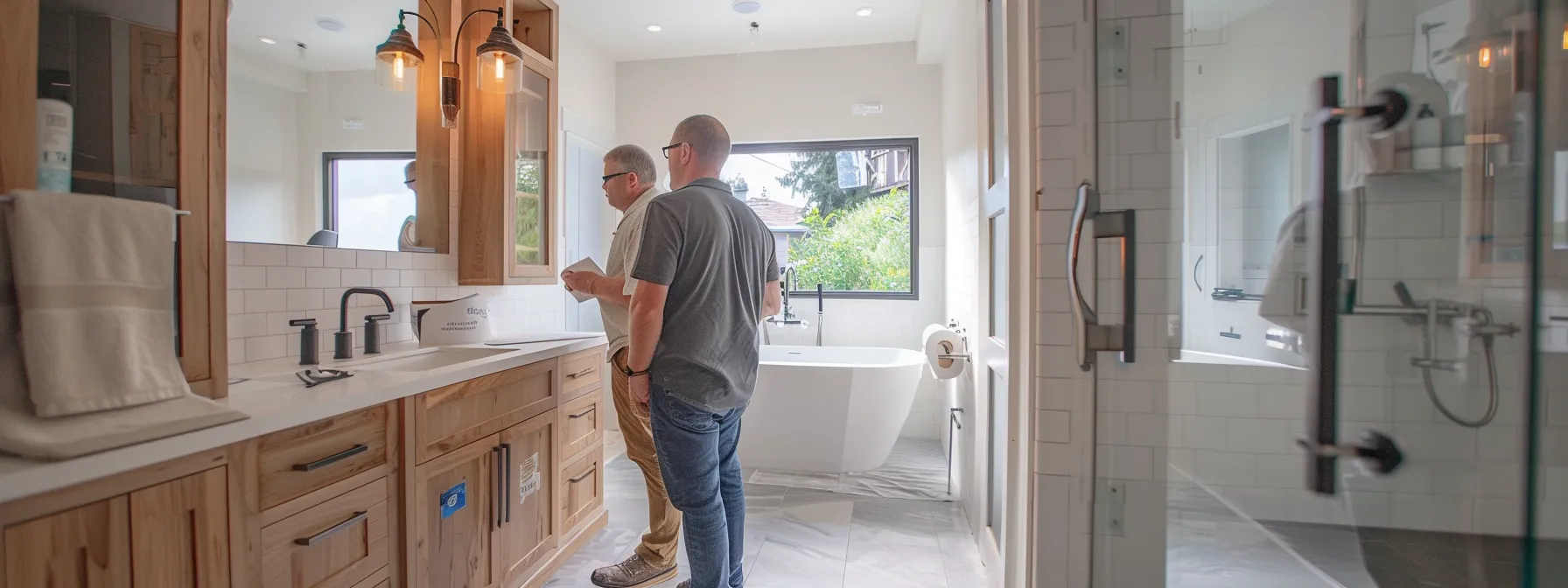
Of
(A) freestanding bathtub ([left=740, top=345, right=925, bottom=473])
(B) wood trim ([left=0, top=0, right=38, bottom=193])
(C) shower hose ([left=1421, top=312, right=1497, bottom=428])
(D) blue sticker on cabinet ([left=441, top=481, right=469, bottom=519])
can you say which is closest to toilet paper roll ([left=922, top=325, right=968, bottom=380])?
(A) freestanding bathtub ([left=740, top=345, right=925, bottom=473])

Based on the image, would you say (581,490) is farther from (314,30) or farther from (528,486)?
(314,30)

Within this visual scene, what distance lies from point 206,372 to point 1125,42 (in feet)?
6.33

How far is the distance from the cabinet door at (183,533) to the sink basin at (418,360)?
64 cm

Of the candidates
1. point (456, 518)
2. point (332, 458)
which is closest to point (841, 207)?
point (456, 518)

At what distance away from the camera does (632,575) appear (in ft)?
6.69

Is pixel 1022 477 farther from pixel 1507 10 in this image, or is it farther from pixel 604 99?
pixel 604 99

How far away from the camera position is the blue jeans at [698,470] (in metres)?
1.58

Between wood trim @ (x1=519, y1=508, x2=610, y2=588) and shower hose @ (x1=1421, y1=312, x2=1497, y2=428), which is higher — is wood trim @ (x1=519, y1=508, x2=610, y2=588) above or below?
below

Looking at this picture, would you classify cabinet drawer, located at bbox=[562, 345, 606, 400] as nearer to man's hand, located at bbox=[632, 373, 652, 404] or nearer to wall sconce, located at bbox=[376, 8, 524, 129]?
man's hand, located at bbox=[632, 373, 652, 404]

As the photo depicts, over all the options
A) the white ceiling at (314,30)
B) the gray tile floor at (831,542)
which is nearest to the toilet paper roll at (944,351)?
the gray tile floor at (831,542)

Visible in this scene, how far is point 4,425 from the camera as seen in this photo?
2.63 ft

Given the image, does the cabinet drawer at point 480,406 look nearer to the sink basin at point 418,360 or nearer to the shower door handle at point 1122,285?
the sink basin at point 418,360

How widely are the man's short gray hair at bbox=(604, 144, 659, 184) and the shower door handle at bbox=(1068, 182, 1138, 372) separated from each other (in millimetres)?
1453

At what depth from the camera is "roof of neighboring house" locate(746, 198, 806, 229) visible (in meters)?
4.31
